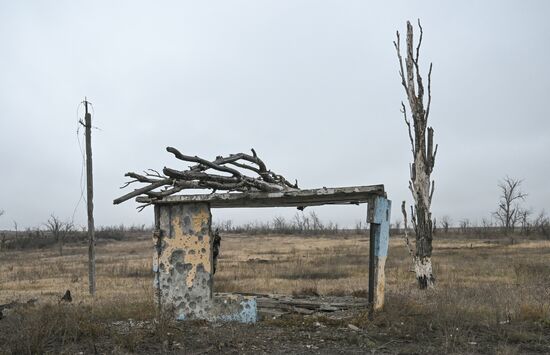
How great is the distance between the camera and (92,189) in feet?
52.7

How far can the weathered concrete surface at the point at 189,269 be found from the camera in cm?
991

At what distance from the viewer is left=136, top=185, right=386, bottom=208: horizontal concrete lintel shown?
9.45 metres

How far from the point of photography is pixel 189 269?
10016mm

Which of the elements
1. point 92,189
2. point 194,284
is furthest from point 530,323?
point 92,189

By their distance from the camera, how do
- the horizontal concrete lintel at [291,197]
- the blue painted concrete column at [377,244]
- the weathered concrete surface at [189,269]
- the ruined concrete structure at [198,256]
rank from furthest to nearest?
the weathered concrete surface at [189,269], the ruined concrete structure at [198,256], the blue painted concrete column at [377,244], the horizontal concrete lintel at [291,197]

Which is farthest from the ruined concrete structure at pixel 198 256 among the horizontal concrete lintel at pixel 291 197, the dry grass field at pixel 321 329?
the dry grass field at pixel 321 329

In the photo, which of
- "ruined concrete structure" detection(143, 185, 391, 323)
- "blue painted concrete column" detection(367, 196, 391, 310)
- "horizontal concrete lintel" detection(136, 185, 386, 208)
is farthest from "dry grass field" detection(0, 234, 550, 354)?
"horizontal concrete lintel" detection(136, 185, 386, 208)

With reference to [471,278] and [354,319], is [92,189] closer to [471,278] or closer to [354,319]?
[354,319]

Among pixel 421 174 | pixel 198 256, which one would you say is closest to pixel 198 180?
pixel 198 256

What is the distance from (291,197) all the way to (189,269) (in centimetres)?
239

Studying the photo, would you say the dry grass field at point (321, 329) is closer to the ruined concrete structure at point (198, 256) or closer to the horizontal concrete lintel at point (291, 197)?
the ruined concrete structure at point (198, 256)

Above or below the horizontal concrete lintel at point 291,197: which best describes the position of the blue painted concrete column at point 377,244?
below

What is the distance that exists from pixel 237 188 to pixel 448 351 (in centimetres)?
454

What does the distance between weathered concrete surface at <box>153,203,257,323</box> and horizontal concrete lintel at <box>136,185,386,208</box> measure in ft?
0.73
